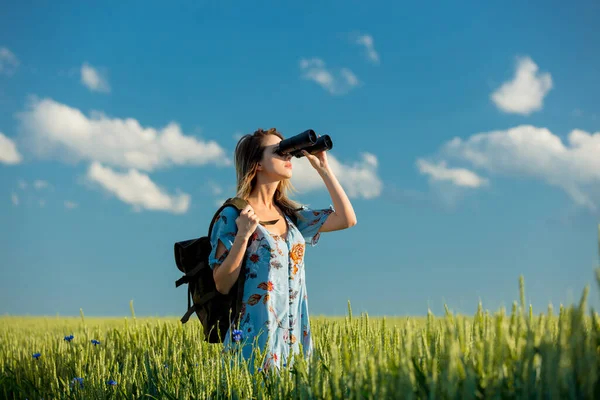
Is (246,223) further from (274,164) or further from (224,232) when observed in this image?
(274,164)

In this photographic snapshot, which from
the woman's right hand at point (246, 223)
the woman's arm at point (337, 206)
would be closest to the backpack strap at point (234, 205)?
the woman's right hand at point (246, 223)

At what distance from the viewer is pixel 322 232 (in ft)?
15.1

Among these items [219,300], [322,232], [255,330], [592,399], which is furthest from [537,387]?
[322,232]

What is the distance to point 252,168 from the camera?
4230mm

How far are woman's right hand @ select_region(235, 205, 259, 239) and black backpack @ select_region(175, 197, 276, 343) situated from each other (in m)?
0.13

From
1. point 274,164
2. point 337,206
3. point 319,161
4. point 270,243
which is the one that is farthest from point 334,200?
point 270,243

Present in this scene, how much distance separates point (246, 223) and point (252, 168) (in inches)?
25.2

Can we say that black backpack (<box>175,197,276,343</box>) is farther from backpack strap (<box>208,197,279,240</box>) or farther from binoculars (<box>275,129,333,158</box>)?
binoculars (<box>275,129,333,158</box>)

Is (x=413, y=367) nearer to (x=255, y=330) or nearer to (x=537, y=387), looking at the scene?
(x=537, y=387)

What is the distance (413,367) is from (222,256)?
236 cm

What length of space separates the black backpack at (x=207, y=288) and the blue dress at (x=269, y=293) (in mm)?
64

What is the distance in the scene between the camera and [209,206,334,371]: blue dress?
3.79m

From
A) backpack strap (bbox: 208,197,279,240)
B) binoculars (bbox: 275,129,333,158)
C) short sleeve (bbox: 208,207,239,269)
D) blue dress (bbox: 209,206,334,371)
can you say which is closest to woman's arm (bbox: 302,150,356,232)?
binoculars (bbox: 275,129,333,158)

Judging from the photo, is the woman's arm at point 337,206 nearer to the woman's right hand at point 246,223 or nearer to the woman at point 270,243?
the woman at point 270,243
